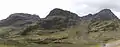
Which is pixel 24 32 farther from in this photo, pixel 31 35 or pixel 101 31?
pixel 101 31

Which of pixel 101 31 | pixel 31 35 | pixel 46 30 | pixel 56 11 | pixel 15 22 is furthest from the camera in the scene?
pixel 15 22

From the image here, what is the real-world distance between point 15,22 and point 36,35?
202 feet

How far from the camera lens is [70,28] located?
13188cm

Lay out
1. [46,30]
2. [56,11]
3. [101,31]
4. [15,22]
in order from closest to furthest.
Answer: [101,31], [46,30], [56,11], [15,22]

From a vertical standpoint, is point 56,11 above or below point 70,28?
above

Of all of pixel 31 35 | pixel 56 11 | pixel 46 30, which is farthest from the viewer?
pixel 56 11

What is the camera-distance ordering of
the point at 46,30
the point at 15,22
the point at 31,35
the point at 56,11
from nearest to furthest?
1. the point at 31,35
2. the point at 46,30
3. the point at 56,11
4. the point at 15,22

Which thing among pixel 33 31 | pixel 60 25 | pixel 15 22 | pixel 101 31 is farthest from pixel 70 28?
pixel 15 22

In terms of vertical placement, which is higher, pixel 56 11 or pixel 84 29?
pixel 56 11

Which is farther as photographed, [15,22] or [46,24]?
[15,22]

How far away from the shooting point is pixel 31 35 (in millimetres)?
103812

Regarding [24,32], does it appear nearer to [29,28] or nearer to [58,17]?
[29,28]

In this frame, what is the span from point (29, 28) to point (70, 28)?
29.3m

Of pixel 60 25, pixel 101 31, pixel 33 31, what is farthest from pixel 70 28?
pixel 33 31
